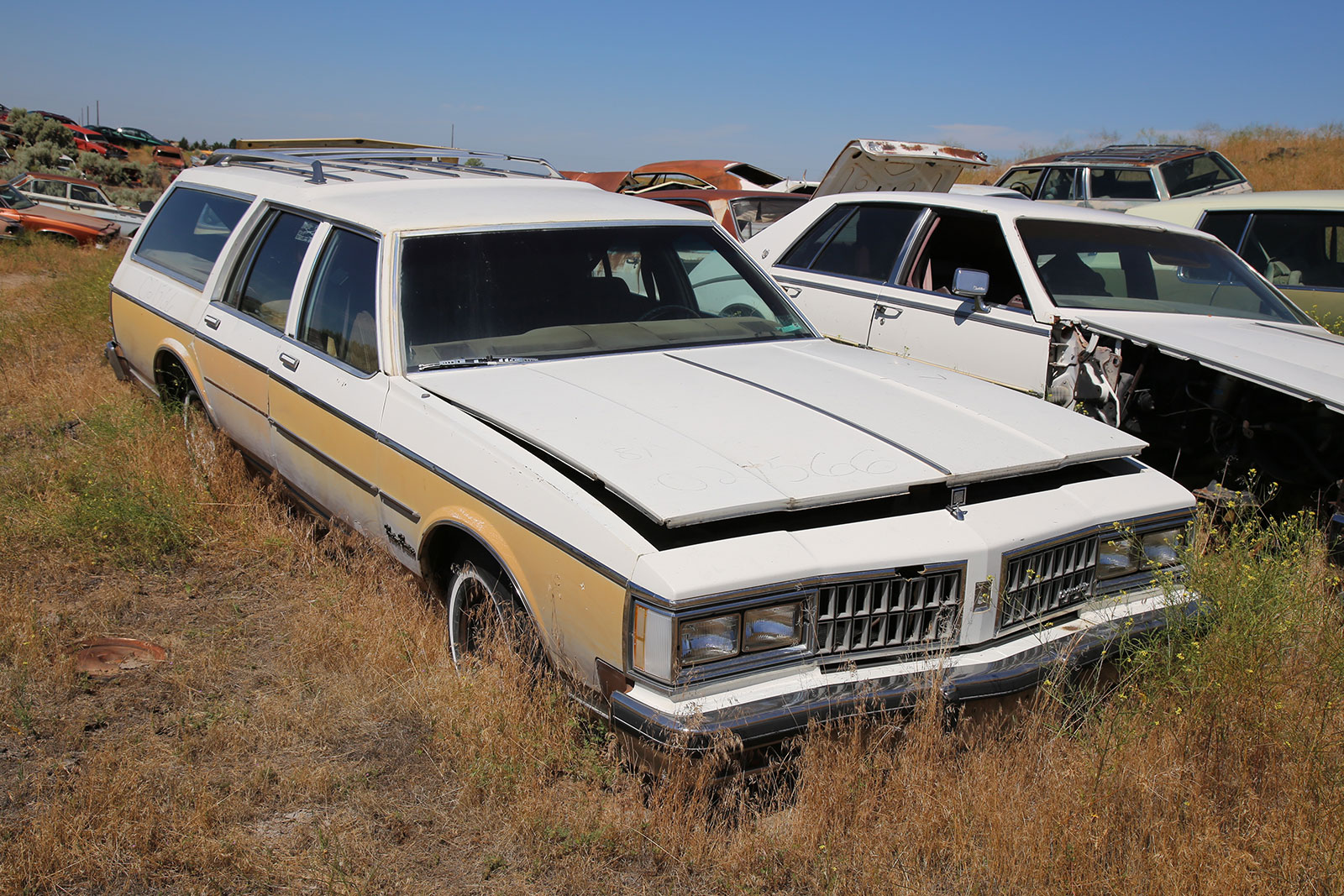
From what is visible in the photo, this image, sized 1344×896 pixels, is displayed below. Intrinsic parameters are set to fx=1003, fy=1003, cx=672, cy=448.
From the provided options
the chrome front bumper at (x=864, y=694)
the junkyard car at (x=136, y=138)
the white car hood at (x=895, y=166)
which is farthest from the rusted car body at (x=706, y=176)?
the junkyard car at (x=136, y=138)

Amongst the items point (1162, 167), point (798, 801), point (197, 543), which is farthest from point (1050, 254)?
point (1162, 167)

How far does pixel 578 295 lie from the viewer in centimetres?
391

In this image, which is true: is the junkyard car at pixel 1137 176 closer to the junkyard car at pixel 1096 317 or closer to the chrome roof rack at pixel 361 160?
the junkyard car at pixel 1096 317

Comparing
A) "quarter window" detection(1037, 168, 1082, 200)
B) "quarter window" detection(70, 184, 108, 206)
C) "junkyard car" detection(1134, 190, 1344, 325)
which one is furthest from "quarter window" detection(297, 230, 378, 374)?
"quarter window" detection(70, 184, 108, 206)

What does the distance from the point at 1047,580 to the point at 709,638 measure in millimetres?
1035

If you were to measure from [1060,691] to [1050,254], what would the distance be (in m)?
3.38

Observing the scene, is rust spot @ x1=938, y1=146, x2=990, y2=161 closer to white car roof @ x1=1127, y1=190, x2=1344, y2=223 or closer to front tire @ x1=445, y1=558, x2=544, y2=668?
white car roof @ x1=1127, y1=190, x2=1344, y2=223

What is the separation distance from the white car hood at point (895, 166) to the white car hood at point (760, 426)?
374 centimetres

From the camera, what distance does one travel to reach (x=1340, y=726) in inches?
114

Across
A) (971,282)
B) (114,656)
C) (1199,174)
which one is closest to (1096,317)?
(971,282)

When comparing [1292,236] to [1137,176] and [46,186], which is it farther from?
[46,186]

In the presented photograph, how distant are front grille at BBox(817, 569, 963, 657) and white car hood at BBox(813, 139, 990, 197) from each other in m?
5.04

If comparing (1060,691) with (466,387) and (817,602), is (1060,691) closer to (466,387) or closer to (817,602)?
(817,602)

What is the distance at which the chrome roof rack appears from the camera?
5083mm
